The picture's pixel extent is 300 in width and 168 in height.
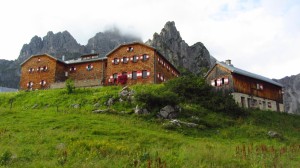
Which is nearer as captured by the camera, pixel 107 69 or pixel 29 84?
pixel 107 69

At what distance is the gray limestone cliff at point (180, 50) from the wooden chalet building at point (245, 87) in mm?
53566

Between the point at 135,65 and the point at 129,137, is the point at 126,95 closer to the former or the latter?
the point at 129,137

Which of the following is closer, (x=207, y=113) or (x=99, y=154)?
(x=99, y=154)

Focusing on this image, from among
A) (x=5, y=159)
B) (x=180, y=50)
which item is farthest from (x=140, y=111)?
(x=180, y=50)

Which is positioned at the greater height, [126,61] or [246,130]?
[126,61]

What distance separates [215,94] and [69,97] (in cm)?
1912

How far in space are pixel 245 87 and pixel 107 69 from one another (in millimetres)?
23535

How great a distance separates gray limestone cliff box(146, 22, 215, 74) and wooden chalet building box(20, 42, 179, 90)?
42.8 m

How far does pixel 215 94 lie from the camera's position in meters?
41.7

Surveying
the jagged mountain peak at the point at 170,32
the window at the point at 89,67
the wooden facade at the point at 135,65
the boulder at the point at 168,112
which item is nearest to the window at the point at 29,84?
the window at the point at 89,67

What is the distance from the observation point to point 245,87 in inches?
2037

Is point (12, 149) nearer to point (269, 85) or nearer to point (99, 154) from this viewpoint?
point (99, 154)

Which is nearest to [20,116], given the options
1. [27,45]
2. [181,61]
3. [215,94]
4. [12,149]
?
[12,149]

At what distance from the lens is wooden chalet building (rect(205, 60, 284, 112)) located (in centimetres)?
5038
